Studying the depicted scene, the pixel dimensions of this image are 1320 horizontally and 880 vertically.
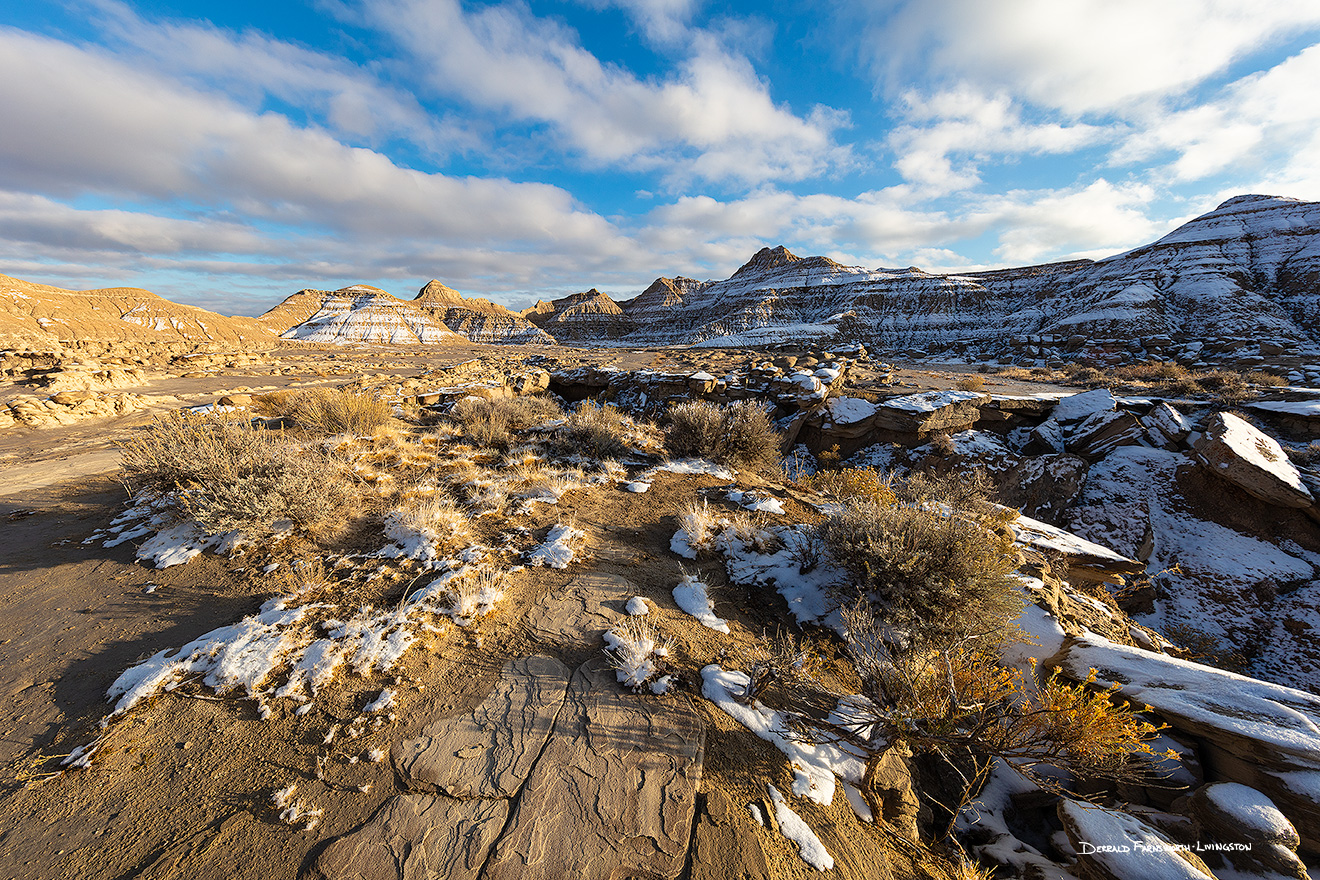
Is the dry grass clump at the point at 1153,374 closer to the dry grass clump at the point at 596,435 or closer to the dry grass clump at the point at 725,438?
the dry grass clump at the point at 725,438

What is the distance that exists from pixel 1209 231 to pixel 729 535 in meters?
73.7

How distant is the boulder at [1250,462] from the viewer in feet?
21.1

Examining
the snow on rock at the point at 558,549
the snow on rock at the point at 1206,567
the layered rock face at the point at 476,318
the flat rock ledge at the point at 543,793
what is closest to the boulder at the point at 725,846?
the flat rock ledge at the point at 543,793

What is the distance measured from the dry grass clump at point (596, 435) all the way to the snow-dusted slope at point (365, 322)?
84989 millimetres

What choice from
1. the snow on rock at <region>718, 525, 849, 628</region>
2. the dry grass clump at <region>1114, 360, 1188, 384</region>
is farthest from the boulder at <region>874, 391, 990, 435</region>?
the dry grass clump at <region>1114, 360, 1188, 384</region>

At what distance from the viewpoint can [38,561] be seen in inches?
146

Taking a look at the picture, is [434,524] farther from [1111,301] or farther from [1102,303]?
[1102,303]

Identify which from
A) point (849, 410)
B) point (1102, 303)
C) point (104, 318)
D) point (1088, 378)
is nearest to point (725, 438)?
point (849, 410)

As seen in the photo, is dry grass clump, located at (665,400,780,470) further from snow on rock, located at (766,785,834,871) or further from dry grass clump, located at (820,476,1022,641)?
snow on rock, located at (766,785,834,871)

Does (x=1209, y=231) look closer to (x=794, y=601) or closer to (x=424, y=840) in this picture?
(x=794, y=601)

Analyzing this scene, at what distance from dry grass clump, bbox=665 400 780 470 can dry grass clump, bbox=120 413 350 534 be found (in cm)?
463

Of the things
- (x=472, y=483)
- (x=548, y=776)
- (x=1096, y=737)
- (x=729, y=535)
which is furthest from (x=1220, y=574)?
(x=472, y=483)

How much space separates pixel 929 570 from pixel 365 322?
10240 cm

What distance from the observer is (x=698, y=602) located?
3527 mm
